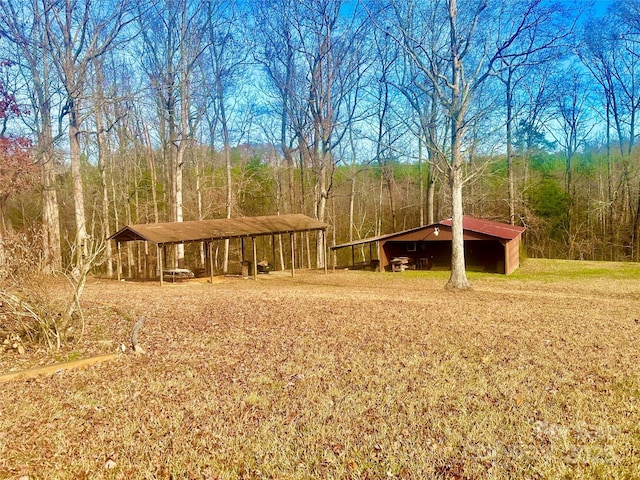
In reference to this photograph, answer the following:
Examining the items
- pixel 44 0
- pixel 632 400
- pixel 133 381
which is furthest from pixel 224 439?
pixel 44 0

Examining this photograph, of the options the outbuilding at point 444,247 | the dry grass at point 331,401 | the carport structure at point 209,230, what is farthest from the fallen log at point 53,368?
the outbuilding at point 444,247

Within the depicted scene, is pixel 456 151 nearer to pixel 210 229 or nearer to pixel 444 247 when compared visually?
pixel 210 229

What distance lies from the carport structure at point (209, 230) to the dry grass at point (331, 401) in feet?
29.5

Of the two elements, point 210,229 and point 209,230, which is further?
point 210,229

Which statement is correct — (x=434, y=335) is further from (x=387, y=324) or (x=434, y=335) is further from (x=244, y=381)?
(x=244, y=381)

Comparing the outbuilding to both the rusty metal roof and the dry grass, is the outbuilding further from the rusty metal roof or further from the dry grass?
the dry grass

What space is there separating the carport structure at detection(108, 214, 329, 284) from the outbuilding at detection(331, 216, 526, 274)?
10.9 ft

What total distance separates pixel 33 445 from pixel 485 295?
→ 12.1 metres

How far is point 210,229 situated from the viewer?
20016mm

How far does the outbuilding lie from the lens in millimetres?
21578

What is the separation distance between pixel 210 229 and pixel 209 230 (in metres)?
0.19

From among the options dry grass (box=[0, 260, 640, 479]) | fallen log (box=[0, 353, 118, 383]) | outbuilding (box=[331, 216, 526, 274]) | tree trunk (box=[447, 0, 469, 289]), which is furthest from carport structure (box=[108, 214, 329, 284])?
fallen log (box=[0, 353, 118, 383])

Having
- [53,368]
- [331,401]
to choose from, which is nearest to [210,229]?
→ [53,368]

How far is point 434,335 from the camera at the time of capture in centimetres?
765
